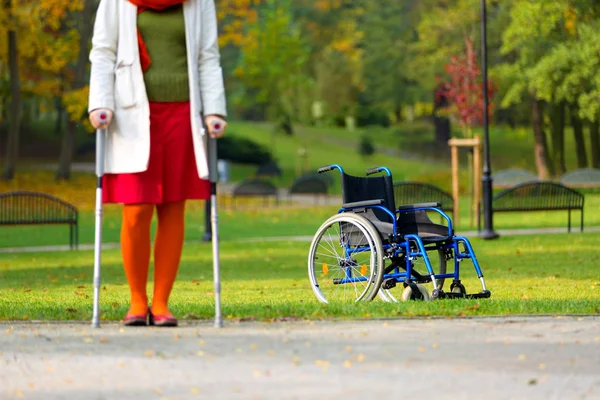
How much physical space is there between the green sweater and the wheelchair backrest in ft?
10.0

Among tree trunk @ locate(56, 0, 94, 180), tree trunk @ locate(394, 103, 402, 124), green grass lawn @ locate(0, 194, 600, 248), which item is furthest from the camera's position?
tree trunk @ locate(394, 103, 402, 124)

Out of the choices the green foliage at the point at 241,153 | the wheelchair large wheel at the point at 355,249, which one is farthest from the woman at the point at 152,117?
the green foliage at the point at 241,153

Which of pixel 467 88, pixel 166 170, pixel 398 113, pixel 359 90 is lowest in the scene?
pixel 166 170

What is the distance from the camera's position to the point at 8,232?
26.8 m

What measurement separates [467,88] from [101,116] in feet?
141

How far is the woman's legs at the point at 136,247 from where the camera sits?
24.6 feet

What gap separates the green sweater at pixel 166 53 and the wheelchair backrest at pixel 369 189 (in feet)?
10.0

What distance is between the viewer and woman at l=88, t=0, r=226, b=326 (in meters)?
7.43

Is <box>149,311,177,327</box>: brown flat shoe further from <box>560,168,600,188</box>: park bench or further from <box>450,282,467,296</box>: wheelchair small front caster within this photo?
<box>560,168,600,188</box>: park bench

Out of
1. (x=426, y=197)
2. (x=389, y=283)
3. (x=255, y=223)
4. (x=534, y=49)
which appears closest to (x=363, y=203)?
(x=389, y=283)

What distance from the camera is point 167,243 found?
300 inches

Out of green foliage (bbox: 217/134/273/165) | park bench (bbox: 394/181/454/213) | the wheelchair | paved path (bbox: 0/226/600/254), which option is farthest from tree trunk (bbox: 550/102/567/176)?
the wheelchair

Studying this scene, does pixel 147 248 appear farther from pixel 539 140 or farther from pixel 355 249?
pixel 539 140

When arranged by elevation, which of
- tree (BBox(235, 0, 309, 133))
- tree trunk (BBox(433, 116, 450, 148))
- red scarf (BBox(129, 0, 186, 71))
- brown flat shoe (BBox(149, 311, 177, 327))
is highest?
tree (BBox(235, 0, 309, 133))
